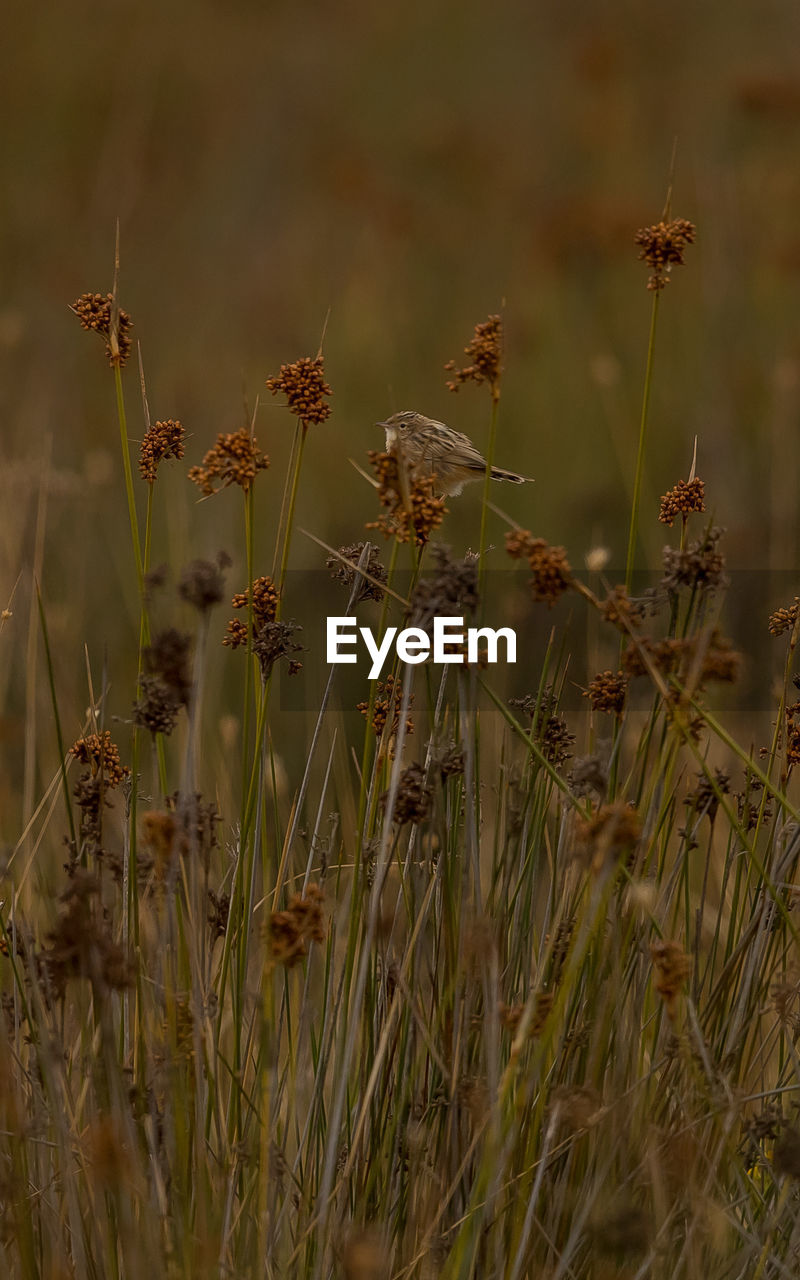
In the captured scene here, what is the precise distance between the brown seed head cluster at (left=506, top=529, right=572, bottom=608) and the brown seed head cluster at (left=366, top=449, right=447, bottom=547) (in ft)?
0.42

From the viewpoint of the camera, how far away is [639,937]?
5.67 ft

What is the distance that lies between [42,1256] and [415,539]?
957mm

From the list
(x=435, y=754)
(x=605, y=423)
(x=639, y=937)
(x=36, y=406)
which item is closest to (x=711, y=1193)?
(x=639, y=937)

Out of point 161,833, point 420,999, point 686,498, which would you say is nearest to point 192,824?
point 161,833

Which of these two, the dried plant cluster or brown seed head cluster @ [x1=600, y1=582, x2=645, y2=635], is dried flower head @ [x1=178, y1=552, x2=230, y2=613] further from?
brown seed head cluster @ [x1=600, y1=582, x2=645, y2=635]

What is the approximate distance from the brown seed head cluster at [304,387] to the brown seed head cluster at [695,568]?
41 centimetres

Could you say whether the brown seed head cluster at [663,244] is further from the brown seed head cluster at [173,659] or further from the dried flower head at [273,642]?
the brown seed head cluster at [173,659]

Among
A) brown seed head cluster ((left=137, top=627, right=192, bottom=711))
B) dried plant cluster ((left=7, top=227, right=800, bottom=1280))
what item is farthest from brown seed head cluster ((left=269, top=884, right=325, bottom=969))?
brown seed head cluster ((left=137, top=627, right=192, bottom=711))

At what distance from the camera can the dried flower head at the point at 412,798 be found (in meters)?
1.45

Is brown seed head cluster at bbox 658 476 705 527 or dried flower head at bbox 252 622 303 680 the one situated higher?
brown seed head cluster at bbox 658 476 705 527

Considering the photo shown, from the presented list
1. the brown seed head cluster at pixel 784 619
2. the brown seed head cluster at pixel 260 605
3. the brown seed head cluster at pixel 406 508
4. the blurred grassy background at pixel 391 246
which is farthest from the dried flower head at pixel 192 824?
the blurred grassy background at pixel 391 246

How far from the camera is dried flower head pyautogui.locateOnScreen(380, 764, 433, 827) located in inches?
57.2

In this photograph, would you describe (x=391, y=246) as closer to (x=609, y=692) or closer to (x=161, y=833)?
(x=609, y=692)

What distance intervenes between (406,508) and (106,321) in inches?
18.7
